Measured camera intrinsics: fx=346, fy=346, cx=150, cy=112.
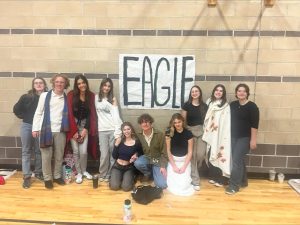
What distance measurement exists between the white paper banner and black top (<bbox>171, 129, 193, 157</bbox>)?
1.74 ft

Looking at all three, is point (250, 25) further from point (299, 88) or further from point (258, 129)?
point (258, 129)

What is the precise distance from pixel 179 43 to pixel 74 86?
5.27 feet

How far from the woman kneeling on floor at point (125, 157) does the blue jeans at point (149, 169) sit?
82mm

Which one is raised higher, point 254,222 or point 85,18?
point 85,18

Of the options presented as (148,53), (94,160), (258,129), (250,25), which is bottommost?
(94,160)

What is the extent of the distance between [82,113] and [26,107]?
76 cm

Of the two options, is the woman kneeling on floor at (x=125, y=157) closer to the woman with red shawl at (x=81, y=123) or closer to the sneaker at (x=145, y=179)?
the sneaker at (x=145, y=179)

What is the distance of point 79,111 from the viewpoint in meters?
4.89

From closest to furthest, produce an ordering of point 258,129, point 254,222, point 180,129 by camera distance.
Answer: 1. point 254,222
2. point 180,129
3. point 258,129

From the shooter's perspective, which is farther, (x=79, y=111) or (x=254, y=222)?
(x=79, y=111)

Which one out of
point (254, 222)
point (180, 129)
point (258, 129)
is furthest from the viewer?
point (258, 129)

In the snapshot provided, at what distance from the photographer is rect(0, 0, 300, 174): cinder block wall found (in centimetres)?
482

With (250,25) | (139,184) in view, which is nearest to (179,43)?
(250,25)

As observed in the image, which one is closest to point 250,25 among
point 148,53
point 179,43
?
point 179,43
